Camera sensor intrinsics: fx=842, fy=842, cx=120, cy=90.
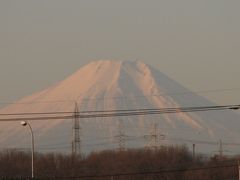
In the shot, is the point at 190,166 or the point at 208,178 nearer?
the point at 208,178

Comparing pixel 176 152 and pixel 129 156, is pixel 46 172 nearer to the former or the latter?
pixel 129 156

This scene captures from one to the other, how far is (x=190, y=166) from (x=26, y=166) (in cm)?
1656

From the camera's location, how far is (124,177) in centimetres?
7681

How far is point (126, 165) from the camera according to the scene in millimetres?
85688

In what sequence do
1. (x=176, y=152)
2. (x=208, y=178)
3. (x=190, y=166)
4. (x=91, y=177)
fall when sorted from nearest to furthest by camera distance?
(x=91, y=177)
(x=208, y=178)
(x=190, y=166)
(x=176, y=152)

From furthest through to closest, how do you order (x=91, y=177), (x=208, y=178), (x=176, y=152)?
(x=176, y=152), (x=208, y=178), (x=91, y=177)

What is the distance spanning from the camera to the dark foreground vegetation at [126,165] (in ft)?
261

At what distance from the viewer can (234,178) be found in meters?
79.7

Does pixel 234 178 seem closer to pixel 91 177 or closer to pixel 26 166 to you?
pixel 91 177

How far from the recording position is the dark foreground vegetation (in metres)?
79.7

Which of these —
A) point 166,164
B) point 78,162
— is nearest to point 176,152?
point 166,164

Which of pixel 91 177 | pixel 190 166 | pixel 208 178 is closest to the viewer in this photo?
pixel 91 177

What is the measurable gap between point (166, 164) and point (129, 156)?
4.26 meters

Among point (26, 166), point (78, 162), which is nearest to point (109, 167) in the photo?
point (78, 162)
